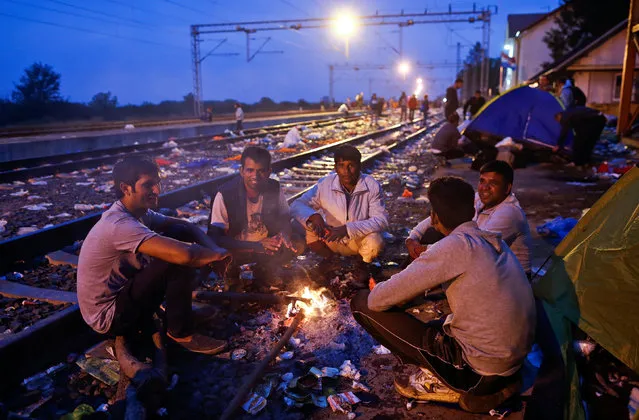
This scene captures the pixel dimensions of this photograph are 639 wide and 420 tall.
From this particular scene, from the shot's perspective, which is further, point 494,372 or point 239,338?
point 239,338

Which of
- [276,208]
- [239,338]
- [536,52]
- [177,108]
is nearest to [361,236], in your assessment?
[276,208]

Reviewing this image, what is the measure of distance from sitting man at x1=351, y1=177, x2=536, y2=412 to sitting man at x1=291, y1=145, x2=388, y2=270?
6.40 ft

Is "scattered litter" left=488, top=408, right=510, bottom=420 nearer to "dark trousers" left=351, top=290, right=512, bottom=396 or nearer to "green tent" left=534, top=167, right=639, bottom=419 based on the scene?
"dark trousers" left=351, top=290, right=512, bottom=396

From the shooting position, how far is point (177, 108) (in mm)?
48250

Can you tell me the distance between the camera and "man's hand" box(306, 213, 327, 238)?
475 centimetres

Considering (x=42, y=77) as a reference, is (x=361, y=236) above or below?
below

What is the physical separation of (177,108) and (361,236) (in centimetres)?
4699

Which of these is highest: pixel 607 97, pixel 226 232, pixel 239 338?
pixel 607 97

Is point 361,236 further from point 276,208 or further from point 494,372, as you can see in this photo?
point 494,372

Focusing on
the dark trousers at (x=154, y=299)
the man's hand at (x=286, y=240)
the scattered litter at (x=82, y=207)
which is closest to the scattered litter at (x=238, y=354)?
the dark trousers at (x=154, y=299)

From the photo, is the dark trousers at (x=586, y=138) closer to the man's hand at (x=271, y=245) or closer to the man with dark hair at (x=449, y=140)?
the man with dark hair at (x=449, y=140)

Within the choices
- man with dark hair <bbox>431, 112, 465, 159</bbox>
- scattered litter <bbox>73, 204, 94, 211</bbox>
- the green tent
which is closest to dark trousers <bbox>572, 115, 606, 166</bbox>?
man with dark hair <bbox>431, 112, 465, 159</bbox>

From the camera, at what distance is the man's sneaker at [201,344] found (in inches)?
134

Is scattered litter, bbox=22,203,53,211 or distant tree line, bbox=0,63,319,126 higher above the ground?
distant tree line, bbox=0,63,319,126
